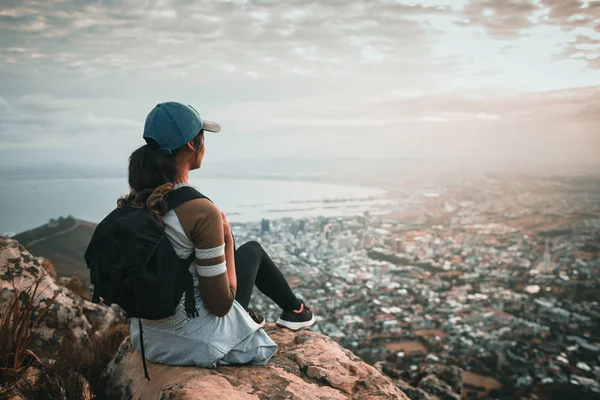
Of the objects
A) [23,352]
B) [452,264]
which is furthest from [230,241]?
[452,264]

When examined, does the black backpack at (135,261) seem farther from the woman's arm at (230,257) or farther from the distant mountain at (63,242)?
the distant mountain at (63,242)

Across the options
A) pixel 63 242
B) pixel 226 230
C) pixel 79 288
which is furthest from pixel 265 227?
pixel 226 230

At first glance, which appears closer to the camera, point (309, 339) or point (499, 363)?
point (309, 339)

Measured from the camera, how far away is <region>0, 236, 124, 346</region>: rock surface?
3723mm

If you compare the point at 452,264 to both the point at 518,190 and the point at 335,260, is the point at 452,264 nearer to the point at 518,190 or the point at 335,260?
the point at 335,260

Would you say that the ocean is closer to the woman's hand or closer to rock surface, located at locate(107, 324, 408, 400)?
rock surface, located at locate(107, 324, 408, 400)

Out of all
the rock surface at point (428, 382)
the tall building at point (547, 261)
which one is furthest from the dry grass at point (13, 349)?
the tall building at point (547, 261)

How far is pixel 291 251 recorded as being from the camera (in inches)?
761

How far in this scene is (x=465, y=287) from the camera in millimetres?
17562

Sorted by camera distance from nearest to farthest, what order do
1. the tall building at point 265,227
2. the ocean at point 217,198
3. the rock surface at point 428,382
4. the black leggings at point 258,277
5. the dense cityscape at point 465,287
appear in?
the black leggings at point 258,277 → the rock surface at point 428,382 → the dense cityscape at point 465,287 → the ocean at point 217,198 → the tall building at point 265,227

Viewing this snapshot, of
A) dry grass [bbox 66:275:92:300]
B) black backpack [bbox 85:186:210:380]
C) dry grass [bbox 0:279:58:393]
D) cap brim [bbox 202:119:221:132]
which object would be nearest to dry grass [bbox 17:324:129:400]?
dry grass [bbox 0:279:58:393]

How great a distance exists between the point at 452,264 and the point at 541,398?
11996mm

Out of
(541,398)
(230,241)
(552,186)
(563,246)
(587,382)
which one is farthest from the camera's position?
(552,186)

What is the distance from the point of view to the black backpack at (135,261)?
1.88 meters
